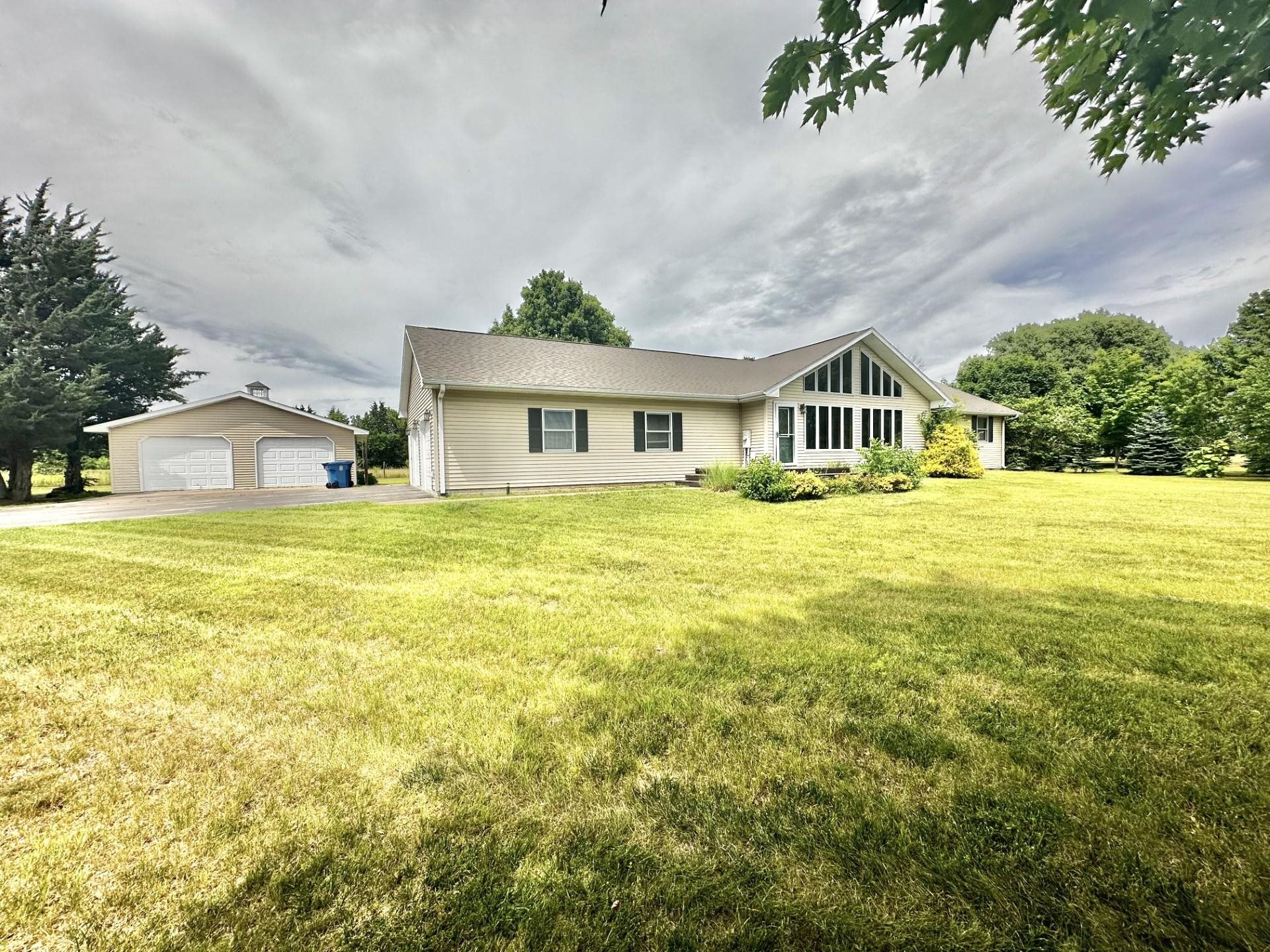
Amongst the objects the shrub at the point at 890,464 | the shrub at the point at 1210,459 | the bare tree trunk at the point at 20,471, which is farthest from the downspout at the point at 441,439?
the shrub at the point at 1210,459

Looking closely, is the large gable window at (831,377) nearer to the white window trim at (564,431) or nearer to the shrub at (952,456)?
the shrub at (952,456)

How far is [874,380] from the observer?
17.2 metres

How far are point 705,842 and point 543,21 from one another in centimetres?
1050

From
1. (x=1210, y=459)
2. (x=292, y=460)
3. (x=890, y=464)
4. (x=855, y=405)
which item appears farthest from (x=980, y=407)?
(x=292, y=460)

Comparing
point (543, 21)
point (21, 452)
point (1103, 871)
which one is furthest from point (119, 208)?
point (1103, 871)

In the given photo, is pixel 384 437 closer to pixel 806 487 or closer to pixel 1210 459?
pixel 806 487

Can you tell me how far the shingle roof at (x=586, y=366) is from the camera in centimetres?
1251

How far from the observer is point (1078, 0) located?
1696 millimetres

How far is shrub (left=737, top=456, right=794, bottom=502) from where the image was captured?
1030 cm

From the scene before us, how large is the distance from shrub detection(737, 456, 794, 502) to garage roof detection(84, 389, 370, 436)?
16.2 metres

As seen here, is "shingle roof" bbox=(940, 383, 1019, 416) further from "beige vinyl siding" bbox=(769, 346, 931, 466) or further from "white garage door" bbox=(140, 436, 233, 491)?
"white garage door" bbox=(140, 436, 233, 491)

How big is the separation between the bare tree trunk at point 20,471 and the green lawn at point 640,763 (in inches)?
757

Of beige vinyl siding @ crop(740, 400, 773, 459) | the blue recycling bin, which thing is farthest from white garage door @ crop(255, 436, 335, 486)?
beige vinyl siding @ crop(740, 400, 773, 459)

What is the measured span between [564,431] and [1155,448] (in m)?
24.3
